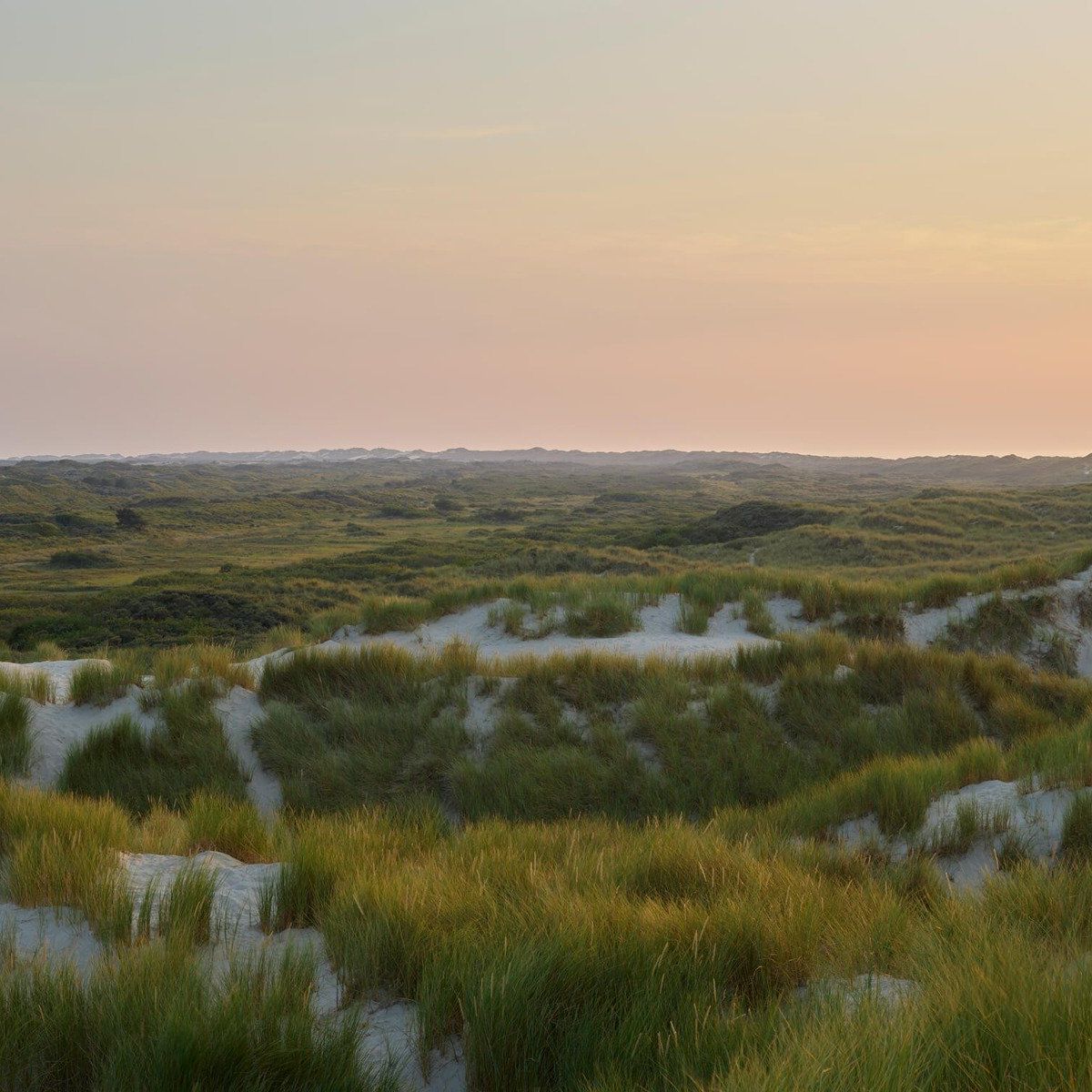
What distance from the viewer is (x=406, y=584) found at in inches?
1057

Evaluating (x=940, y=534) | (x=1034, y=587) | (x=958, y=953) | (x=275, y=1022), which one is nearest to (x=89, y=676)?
(x=275, y=1022)

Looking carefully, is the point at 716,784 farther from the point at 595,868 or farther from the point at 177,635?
the point at 177,635

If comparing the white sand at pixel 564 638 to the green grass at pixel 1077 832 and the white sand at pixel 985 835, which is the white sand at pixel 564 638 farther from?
the green grass at pixel 1077 832

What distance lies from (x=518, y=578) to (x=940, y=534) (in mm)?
22811

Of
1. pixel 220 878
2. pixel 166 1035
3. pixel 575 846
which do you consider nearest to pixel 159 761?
pixel 220 878

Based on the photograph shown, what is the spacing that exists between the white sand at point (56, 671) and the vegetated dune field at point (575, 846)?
88 millimetres

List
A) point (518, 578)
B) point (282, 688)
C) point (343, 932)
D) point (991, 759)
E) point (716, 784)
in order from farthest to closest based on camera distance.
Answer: point (518, 578) < point (282, 688) < point (716, 784) < point (991, 759) < point (343, 932)

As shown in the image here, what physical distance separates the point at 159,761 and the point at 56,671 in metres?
3.18

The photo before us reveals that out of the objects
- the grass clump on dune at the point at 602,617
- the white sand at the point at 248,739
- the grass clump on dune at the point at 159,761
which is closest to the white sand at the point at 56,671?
the grass clump on dune at the point at 159,761

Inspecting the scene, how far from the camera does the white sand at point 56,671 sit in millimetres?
8438

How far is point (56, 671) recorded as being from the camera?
31.5 feet

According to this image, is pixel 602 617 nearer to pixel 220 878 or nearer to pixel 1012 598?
pixel 1012 598

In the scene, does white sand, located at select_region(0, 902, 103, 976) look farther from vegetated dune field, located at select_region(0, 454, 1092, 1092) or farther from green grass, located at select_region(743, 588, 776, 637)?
green grass, located at select_region(743, 588, 776, 637)

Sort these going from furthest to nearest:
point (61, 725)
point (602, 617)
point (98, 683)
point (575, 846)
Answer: point (602, 617) → point (98, 683) → point (61, 725) → point (575, 846)
